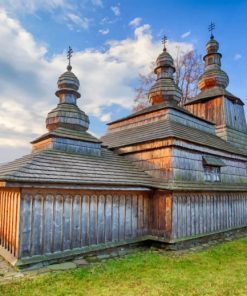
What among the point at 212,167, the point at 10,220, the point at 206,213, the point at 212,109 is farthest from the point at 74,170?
the point at 212,109

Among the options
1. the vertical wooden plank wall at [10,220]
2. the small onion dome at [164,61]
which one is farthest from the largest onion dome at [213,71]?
the vertical wooden plank wall at [10,220]

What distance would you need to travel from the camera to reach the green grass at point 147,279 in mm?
6285

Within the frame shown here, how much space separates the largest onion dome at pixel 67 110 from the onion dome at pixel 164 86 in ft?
15.3

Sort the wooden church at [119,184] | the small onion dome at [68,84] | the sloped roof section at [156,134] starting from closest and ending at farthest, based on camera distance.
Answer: the wooden church at [119,184] → the sloped roof section at [156,134] → the small onion dome at [68,84]

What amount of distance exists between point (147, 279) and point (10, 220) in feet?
14.8

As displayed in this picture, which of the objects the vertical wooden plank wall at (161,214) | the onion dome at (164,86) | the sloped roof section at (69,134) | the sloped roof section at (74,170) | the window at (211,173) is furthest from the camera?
the onion dome at (164,86)

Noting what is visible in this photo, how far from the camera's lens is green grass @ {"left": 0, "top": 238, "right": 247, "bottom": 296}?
20.6ft

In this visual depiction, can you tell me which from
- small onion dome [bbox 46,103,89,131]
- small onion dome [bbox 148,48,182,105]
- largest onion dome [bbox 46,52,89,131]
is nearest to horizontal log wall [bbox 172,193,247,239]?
small onion dome [bbox 46,103,89,131]

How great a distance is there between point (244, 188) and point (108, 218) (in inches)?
351

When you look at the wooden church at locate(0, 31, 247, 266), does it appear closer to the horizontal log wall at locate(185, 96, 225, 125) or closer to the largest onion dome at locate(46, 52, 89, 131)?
the largest onion dome at locate(46, 52, 89, 131)

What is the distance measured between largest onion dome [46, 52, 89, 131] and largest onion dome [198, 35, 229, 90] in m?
11.0

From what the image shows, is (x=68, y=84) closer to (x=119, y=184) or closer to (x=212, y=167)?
(x=119, y=184)

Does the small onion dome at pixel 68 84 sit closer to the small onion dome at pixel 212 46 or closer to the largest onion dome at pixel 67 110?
the largest onion dome at pixel 67 110

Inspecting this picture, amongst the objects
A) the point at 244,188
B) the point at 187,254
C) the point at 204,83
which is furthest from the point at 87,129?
the point at 204,83
